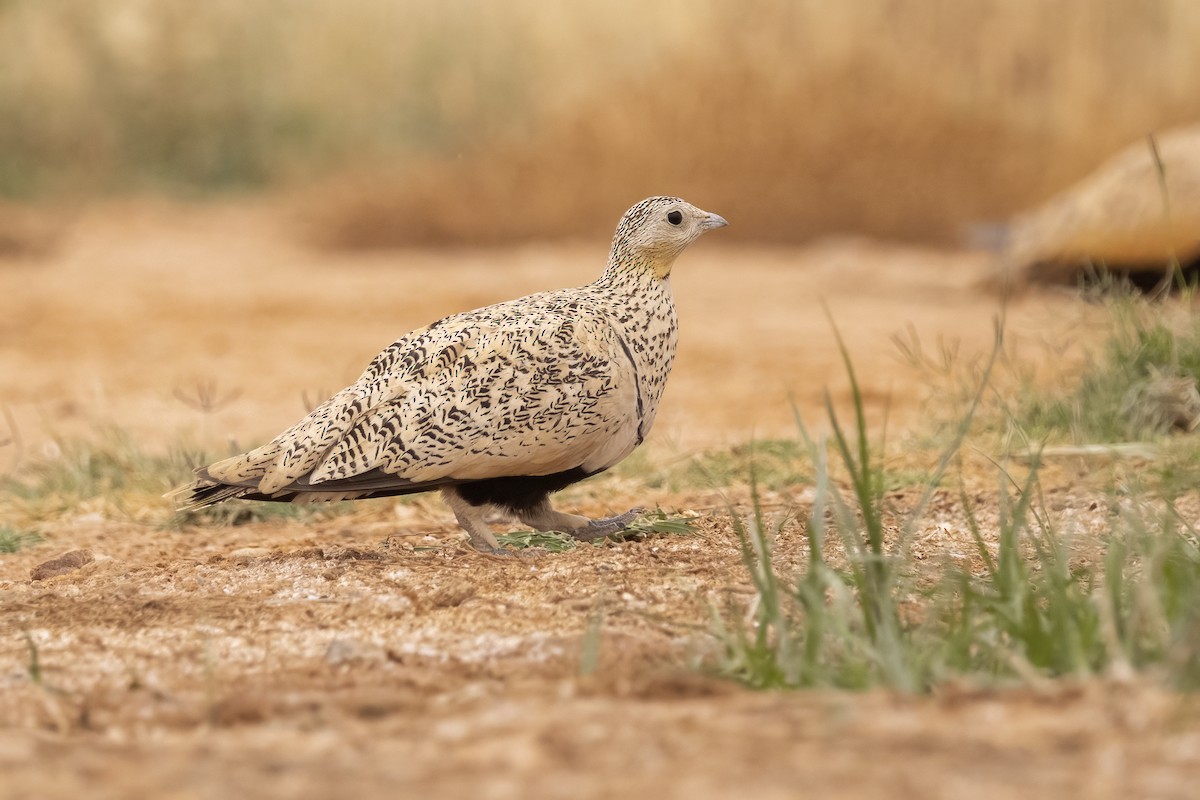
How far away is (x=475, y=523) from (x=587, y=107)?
10094mm

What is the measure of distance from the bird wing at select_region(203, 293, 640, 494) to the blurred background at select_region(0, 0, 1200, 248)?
9.45m

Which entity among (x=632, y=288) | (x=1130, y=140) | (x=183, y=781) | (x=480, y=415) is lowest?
(x=183, y=781)

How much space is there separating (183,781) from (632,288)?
2086 millimetres

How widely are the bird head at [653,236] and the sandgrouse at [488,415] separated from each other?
3cm

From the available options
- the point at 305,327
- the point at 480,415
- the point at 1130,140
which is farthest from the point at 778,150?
the point at 480,415

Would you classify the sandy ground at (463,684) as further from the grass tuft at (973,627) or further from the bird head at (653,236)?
the bird head at (653,236)

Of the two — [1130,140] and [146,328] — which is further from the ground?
[1130,140]

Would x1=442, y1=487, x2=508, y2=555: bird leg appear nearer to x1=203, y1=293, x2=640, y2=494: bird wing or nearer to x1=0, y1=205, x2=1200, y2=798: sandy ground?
x1=0, y1=205, x2=1200, y2=798: sandy ground

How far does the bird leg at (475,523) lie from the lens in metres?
3.73

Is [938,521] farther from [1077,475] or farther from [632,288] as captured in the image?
[632,288]

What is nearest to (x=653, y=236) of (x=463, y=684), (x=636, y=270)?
(x=636, y=270)

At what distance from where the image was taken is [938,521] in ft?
13.4

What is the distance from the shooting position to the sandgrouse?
348 centimetres

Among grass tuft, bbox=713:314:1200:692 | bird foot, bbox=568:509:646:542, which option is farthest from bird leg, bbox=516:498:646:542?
grass tuft, bbox=713:314:1200:692
